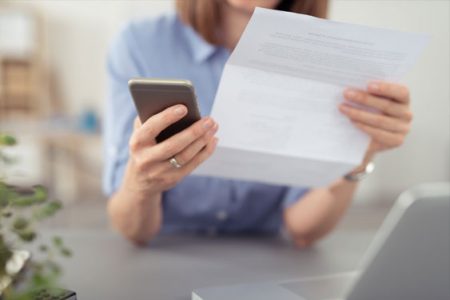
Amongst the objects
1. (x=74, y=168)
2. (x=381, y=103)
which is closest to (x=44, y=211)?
(x=381, y=103)

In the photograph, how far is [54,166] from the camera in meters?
4.63

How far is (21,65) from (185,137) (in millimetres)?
4146

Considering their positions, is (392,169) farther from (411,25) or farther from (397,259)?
(397,259)

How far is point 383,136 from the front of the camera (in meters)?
0.87

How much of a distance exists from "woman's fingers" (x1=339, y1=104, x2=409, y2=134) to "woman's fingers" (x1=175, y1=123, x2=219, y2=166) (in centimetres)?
23

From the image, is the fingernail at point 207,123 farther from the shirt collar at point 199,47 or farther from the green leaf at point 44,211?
the shirt collar at point 199,47

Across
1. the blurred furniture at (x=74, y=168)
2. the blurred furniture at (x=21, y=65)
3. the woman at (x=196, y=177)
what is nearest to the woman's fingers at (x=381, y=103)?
the woman at (x=196, y=177)

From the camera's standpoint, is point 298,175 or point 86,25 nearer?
point 298,175

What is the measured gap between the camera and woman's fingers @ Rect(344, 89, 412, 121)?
810 millimetres

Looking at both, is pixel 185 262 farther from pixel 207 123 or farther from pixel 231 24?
pixel 231 24

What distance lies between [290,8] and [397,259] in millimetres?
697

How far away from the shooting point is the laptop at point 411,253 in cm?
48

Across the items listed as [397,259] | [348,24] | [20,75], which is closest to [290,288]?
[397,259]

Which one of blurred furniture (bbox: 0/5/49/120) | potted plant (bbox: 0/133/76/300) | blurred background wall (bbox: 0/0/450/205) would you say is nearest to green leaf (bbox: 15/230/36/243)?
potted plant (bbox: 0/133/76/300)
